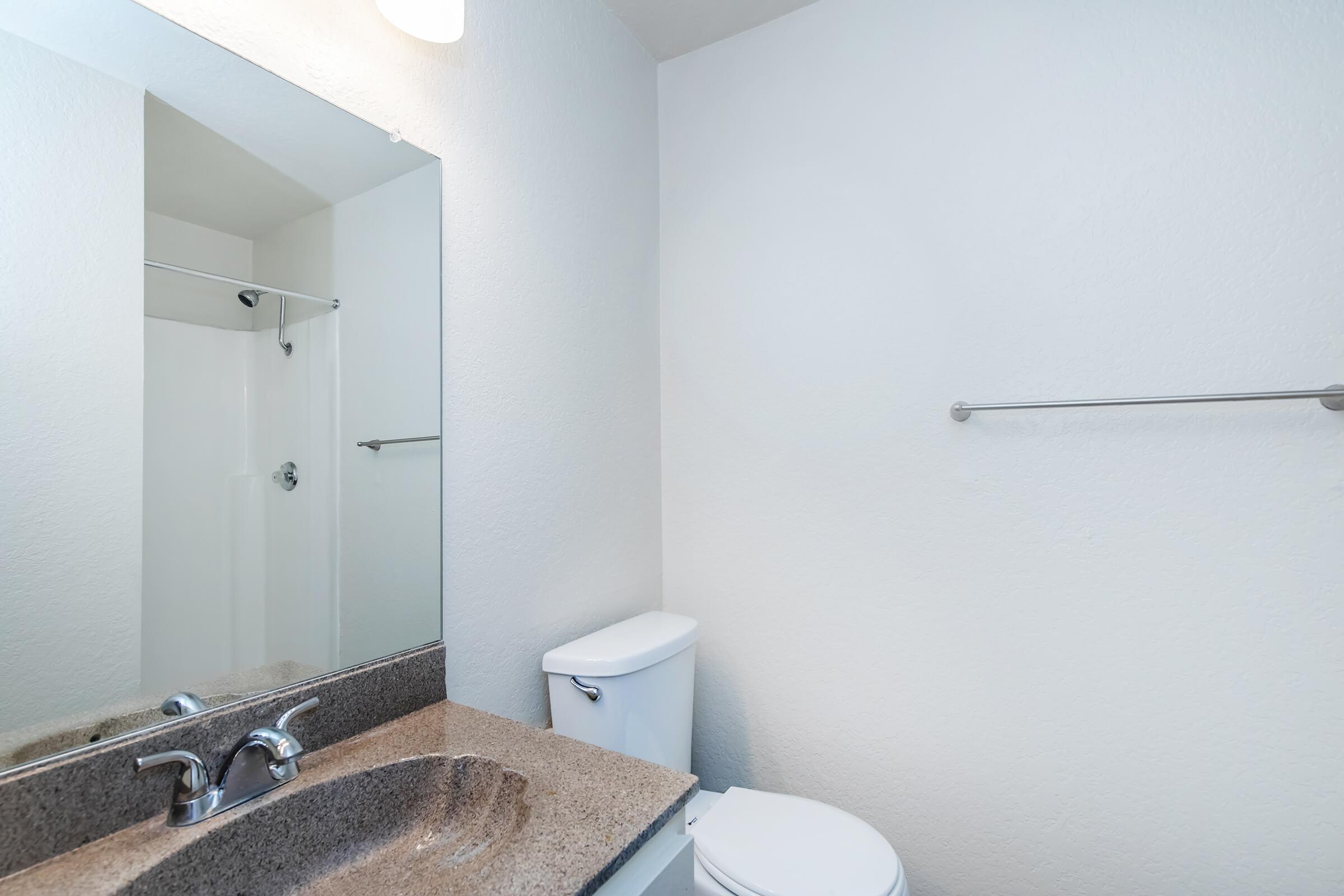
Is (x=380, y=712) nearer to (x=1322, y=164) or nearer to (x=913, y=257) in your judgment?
(x=913, y=257)

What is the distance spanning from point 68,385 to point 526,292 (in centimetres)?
76

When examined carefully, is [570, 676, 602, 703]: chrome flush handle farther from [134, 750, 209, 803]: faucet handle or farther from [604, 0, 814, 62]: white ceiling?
[604, 0, 814, 62]: white ceiling

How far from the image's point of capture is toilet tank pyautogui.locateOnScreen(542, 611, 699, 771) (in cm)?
126

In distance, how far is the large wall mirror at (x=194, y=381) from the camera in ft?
2.30

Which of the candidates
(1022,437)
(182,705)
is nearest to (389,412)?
(182,705)

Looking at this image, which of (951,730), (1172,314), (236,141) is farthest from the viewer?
(951,730)

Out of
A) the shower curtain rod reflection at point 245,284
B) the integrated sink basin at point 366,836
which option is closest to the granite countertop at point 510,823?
the integrated sink basin at point 366,836

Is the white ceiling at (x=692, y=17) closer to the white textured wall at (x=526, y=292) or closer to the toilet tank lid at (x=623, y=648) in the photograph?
the white textured wall at (x=526, y=292)

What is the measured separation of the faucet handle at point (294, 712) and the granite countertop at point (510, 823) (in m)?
0.07

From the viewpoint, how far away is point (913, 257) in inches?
57.1

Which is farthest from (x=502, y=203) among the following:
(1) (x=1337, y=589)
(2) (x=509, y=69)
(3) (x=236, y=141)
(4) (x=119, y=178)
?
(1) (x=1337, y=589)

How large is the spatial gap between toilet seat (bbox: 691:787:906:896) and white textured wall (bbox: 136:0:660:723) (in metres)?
0.45

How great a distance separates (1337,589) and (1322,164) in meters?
0.74

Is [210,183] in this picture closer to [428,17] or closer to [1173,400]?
[428,17]
